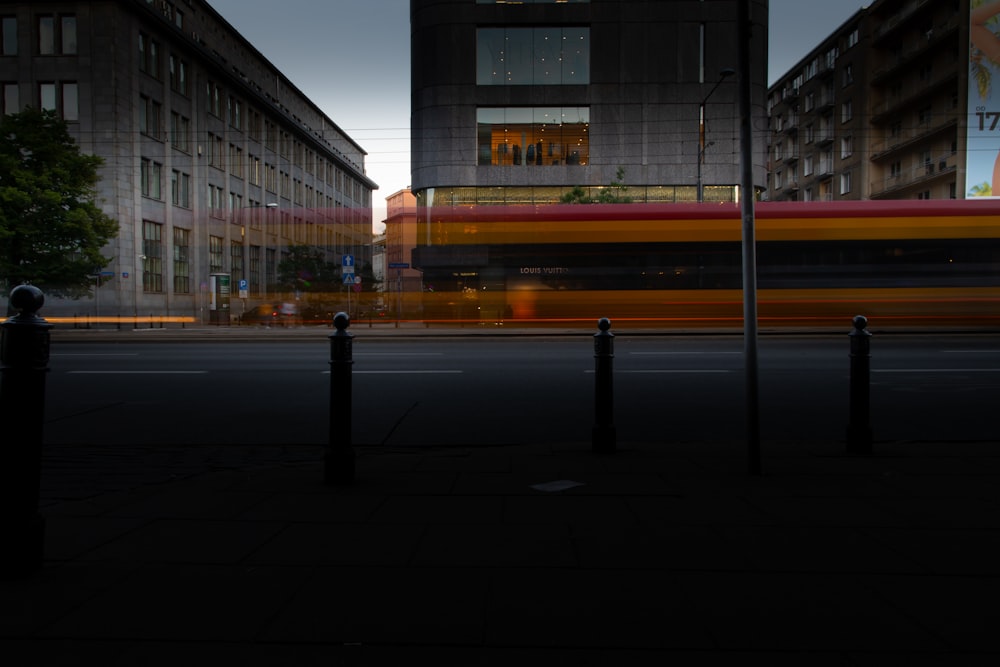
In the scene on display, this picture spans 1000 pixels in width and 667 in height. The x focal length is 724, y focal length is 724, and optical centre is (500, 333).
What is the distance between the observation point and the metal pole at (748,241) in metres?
4.66

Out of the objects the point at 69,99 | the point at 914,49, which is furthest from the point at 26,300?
the point at 914,49

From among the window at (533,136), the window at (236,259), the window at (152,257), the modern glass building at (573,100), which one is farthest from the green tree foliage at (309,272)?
the window at (533,136)

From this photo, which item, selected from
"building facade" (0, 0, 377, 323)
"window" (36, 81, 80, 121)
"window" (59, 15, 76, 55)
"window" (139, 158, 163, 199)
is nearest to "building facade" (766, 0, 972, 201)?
"building facade" (0, 0, 377, 323)

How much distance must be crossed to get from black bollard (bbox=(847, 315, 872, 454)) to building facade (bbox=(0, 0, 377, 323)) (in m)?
29.7

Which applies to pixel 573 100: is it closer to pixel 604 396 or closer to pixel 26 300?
pixel 604 396

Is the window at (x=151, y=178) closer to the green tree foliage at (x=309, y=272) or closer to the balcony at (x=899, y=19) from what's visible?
the green tree foliage at (x=309, y=272)

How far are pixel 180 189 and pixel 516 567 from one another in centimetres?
4573

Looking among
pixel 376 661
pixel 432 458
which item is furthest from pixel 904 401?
pixel 376 661

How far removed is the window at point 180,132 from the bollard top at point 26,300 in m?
44.0

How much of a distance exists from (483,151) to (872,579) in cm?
3797

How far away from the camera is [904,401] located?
27.7 feet

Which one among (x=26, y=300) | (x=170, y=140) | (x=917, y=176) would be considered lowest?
(x=26, y=300)

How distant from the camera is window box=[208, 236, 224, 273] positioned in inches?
1849

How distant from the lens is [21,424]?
114 inches
